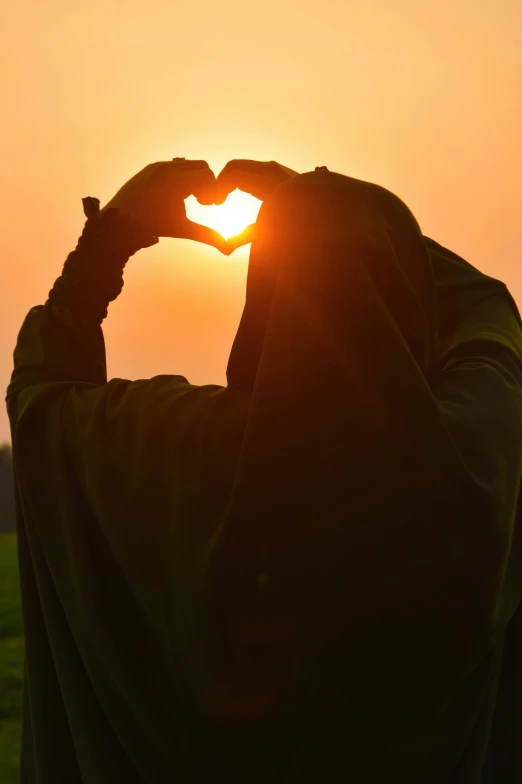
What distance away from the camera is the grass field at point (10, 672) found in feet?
8.35

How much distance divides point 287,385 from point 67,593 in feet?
1.69

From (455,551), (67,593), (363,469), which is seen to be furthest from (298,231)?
(67,593)

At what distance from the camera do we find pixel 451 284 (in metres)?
1.22

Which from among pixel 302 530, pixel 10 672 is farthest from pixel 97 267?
pixel 10 672

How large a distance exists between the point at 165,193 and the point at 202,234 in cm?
12

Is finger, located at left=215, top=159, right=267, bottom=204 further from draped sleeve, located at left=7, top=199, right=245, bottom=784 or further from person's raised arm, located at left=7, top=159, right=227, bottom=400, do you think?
draped sleeve, located at left=7, top=199, right=245, bottom=784

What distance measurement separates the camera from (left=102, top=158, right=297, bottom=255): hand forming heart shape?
135cm

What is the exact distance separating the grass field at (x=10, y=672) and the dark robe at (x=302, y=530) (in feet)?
5.78

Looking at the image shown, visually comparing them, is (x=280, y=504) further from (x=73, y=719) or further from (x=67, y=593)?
(x=73, y=719)

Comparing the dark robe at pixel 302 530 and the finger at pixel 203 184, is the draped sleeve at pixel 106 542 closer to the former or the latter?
the dark robe at pixel 302 530

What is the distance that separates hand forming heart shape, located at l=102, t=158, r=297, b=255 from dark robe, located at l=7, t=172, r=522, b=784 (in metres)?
0.35

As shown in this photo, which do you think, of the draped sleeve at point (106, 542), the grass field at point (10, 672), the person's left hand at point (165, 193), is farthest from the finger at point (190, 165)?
the grass field at point (10, 672)

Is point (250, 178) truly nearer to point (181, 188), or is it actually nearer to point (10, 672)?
point (181, 188)

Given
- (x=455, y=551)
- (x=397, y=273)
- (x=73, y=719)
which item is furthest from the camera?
(x=73, y=719)
